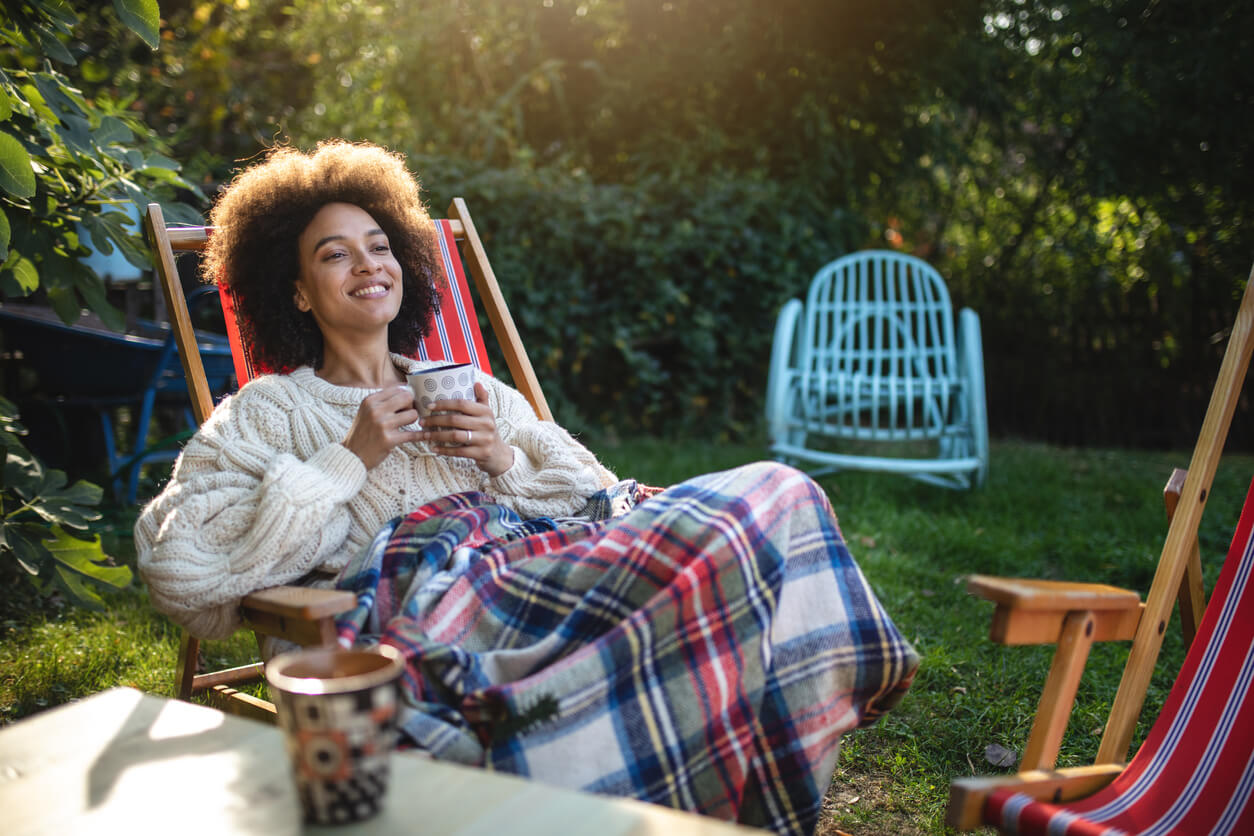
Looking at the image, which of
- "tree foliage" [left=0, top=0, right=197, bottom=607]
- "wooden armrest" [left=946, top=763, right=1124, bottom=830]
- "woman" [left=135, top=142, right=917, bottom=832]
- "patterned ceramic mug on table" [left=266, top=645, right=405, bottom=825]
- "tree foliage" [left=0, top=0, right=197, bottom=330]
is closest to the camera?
"patterned ceramic mug on table" [left=266, top=645, right=405, bottom=825]

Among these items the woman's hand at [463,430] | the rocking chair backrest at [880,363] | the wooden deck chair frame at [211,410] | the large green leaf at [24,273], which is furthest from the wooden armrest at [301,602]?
the rocking chair backrest at [880,363]

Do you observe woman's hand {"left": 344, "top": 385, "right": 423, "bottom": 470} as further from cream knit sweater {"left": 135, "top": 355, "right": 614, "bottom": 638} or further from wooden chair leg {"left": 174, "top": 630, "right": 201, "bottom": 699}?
wooden chair leg {"left": 174, "top": 630, "right": 201, "bottom": 699}

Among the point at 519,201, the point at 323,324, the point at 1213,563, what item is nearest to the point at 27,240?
the point at 323,324

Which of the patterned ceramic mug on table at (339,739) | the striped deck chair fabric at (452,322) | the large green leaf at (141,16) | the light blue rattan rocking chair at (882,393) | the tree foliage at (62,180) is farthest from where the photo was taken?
the light blue rattan rocking chair at (882,393)

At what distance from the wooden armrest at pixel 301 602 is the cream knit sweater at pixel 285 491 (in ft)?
0.35

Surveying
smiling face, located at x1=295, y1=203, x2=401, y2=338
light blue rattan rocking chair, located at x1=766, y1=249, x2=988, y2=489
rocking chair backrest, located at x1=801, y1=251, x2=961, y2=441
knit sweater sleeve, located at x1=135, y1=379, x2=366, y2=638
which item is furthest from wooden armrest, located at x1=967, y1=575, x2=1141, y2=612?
rocking chair backrest, located at x1=801, y1=251, x2=961, y2=441

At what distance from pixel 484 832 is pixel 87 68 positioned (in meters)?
4.50

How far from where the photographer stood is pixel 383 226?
2.16 m

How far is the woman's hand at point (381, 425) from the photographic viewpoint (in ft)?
5.59

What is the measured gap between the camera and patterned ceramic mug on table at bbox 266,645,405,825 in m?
0.84

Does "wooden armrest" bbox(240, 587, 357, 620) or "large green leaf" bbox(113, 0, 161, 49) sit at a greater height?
"large green leaf" bbox(113, 0, 161, 49)

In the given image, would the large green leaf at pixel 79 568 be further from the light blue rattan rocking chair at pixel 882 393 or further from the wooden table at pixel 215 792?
the light blue rattan rocking chair at pixel 882 393

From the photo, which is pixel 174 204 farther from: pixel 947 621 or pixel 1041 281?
pixel 1041 281

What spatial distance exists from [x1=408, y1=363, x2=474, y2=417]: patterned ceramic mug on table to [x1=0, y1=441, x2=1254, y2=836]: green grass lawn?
45.3 inches
